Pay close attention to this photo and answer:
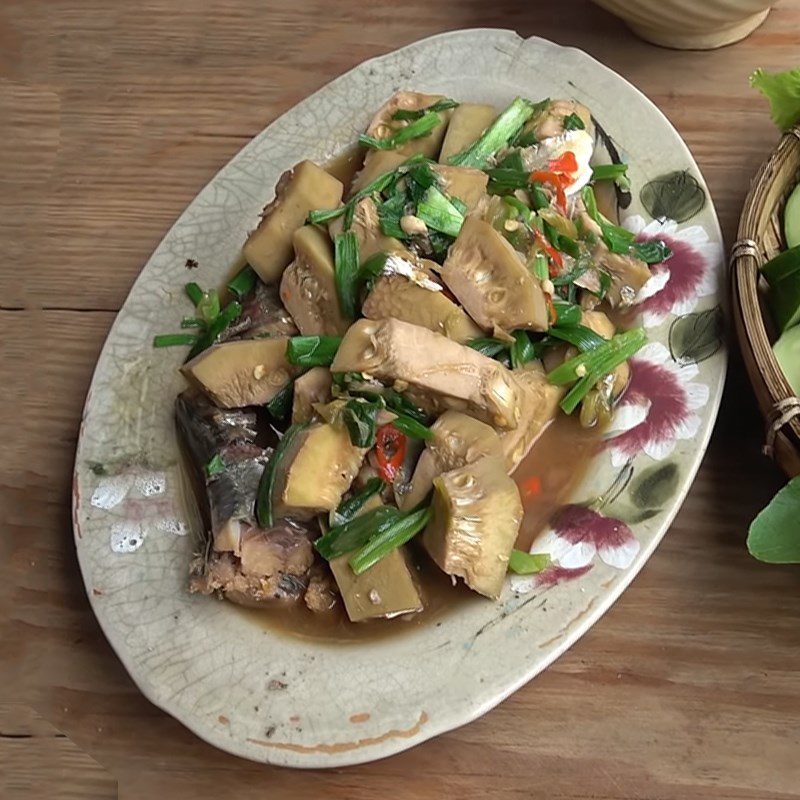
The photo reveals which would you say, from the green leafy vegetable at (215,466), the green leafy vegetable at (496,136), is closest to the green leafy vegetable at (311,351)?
the green leafy vegetable at (215,466)

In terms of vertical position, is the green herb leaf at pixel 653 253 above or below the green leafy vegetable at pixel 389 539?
above

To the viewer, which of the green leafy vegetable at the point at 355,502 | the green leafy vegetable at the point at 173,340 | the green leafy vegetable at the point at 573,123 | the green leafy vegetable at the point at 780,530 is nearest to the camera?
the green leafy vegetable at the point at 780,530

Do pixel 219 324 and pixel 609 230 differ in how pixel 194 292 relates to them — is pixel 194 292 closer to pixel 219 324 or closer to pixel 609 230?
pixel 219 324

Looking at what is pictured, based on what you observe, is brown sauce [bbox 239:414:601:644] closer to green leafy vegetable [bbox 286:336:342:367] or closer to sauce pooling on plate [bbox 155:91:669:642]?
sauce pooling on plate [bbox 155:91:669:642]

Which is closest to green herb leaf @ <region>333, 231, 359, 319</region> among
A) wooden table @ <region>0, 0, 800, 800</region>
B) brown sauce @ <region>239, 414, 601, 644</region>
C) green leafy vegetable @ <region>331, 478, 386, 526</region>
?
green leafy vegetable @ <region>331, 478, 386, 526</region>

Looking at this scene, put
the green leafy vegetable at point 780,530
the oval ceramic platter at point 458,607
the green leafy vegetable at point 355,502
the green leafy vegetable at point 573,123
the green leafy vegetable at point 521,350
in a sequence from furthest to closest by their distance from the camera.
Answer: the green leafy vegetable at point 573,123
the green leafy vegetable at point 521,350
the green leafy vegetable at point 355,502
the oval ceramic platter at point 458,607
the green leafy vegetable at point 780,530

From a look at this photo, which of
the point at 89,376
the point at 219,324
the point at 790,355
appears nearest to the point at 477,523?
the point at 790,355

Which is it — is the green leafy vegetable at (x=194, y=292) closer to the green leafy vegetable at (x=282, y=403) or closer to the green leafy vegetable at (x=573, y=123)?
the green leafy vegetable at (x=282, y=403)
